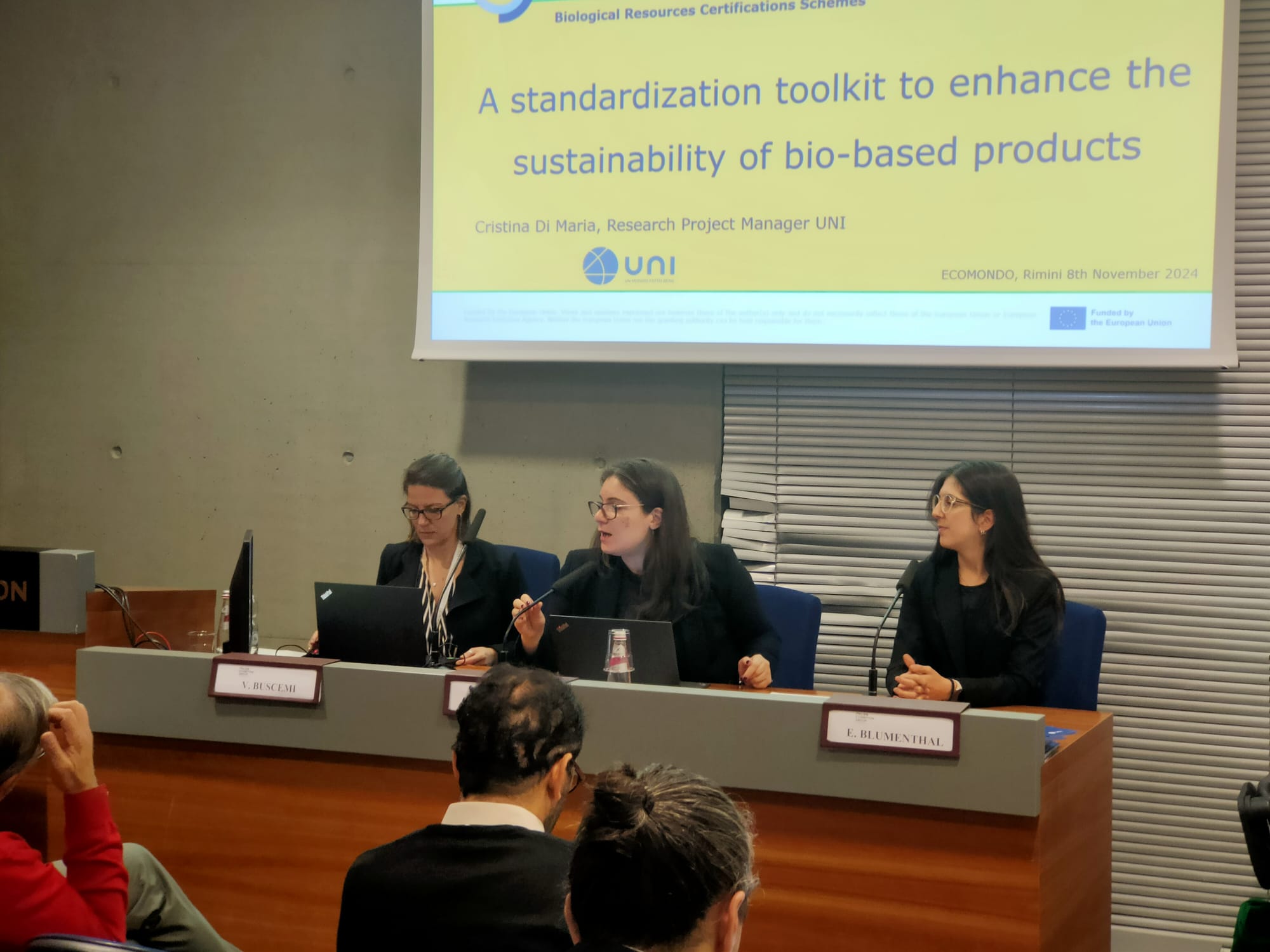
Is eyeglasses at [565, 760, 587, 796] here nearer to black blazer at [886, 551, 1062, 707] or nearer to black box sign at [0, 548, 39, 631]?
black blazer at [886, 551, 1062, 707]

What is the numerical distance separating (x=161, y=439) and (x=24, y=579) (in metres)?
1.91

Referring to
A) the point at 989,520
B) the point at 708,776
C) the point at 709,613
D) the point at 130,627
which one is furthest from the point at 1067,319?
the point at 130,627

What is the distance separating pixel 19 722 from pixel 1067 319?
9.21 ft

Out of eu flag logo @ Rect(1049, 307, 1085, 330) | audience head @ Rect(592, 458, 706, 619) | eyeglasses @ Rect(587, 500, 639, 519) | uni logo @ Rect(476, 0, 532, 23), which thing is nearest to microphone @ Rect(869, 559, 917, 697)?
audience head @ Rect(592, 458, 706, 619)

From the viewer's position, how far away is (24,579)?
2.55m

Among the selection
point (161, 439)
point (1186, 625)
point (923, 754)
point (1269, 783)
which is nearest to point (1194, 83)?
point (1186, 625)

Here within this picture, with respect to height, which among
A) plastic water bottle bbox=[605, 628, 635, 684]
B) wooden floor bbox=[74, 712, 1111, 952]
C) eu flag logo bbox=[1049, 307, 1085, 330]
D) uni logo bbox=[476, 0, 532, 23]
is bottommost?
wooden floor bbox=[74, 712, 1111, 952]

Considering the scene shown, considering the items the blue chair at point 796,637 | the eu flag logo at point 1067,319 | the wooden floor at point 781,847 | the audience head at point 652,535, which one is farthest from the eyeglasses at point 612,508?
the eu flag logo at point 1067,319

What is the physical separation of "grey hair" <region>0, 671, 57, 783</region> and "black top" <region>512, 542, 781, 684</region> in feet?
4.57

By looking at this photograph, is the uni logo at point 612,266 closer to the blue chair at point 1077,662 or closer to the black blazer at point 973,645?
the black blazer at point 973,645

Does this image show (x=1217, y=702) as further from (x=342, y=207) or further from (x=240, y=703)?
(x=342, y=207)

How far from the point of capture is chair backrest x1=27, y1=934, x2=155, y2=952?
44.1 inches

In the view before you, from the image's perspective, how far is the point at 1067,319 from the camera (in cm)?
333

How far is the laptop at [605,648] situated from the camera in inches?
91.3
